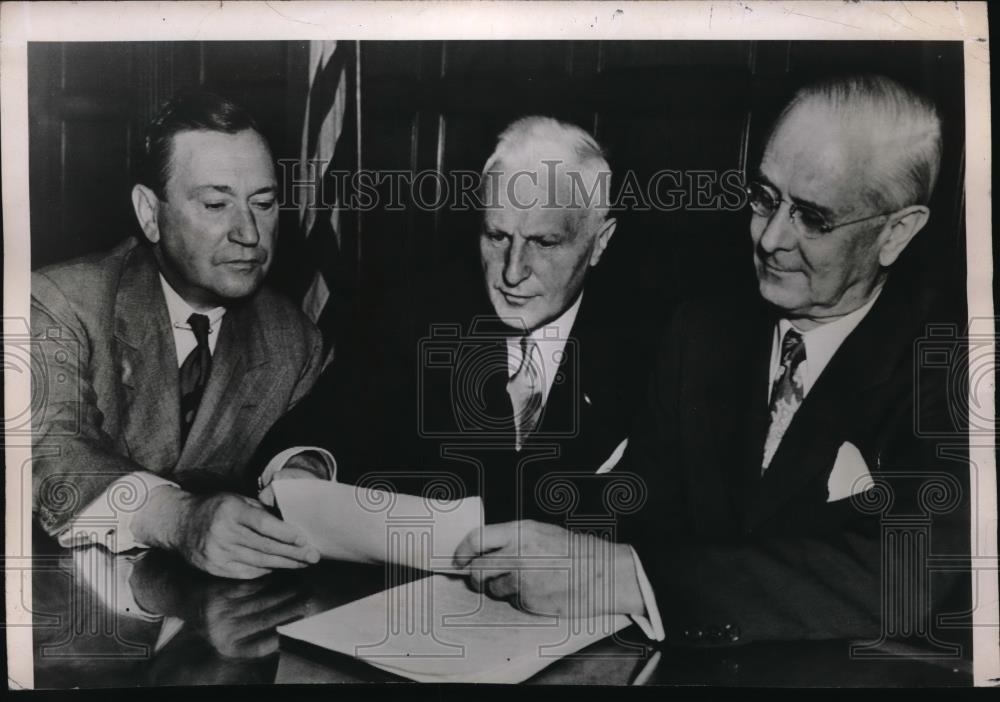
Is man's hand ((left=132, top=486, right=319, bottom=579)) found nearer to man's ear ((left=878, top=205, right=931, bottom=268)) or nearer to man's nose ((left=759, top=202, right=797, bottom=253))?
man's nose ((left=759, top=202, right=797, bottom=253))

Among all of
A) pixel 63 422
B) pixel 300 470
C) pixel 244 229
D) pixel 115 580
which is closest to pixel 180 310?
pixel 244 229

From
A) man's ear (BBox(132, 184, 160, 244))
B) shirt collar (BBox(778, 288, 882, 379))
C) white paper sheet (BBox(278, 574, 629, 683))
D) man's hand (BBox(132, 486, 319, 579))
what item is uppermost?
man's ear (BBox(132, 184, 160, 244))

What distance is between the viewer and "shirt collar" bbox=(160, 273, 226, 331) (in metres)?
2.49

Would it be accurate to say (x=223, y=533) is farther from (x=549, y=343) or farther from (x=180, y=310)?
(x=549, y=343)

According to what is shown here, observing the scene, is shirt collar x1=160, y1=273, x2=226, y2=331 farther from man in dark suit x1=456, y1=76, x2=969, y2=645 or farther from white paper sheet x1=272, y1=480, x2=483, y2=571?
man in dark suit x1=456, y1=76, x2=969, y2=645

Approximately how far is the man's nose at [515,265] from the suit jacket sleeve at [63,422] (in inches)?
43.1

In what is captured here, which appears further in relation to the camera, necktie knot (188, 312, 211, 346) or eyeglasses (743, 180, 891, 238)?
necktie knot (188, 312, 211, 346)

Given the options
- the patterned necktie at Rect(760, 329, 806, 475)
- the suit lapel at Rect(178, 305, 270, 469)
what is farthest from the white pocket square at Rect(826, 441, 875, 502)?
the suit lapel at Rect(178, 305, 270, 469)

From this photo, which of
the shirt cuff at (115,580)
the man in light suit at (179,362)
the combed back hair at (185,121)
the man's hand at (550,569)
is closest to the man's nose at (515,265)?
the man in light suit at (179,362)

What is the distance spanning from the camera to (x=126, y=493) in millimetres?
2463

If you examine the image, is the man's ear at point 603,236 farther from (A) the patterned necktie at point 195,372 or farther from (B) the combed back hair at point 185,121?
(A) the patterned necktie at point 195,372

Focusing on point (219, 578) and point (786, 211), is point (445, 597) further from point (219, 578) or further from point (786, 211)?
point (786, 211)

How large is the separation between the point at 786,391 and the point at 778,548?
0.40 meters

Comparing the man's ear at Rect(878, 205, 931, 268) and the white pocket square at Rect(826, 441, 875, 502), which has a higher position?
the man's ear at Rect(878, 205, 931, 268)
